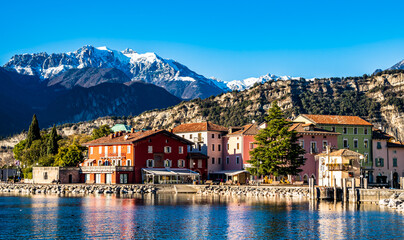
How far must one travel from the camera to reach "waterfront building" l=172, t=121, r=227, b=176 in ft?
382

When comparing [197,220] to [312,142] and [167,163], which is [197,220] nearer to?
[312,142]

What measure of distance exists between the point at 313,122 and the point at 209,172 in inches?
917

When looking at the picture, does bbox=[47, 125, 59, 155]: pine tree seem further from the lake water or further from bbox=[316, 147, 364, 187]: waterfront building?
bbox=[316, 147, 364, 187]: waterfront building

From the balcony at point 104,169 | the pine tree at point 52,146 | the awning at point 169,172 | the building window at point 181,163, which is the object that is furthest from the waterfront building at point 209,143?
the pine tree at point 52,146

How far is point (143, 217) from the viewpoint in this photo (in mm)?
58469

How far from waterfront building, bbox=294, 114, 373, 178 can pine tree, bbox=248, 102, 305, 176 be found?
14.3 m

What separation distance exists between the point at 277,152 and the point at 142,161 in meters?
26.7

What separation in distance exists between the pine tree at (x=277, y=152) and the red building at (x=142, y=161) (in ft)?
56.8

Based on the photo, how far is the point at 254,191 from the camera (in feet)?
295

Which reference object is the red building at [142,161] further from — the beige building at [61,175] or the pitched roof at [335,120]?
the pitched roof at [335,120]

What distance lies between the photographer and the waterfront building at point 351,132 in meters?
108

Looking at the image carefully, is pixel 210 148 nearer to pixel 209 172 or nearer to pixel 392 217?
pixel 209 172

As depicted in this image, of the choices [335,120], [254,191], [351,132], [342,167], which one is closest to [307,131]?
[335,120]

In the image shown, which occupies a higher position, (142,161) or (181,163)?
(142,161)
